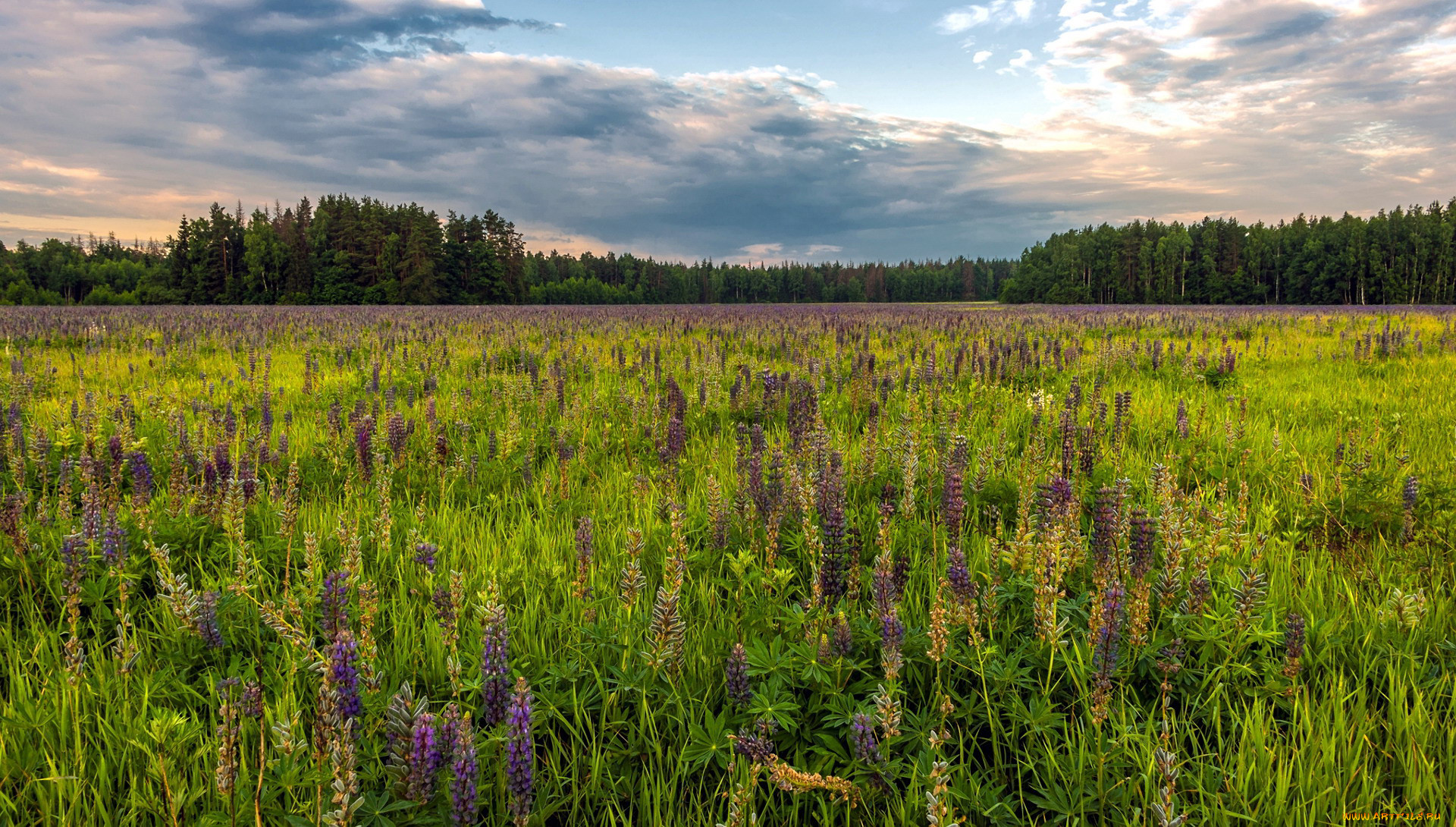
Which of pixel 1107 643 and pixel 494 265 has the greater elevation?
pixel 494 265

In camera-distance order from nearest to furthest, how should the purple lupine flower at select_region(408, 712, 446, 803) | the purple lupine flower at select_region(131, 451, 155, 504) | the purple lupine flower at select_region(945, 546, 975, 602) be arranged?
the purple lupine flower at select_region(408, 712, 446, 803), the purple lupine flower at select_region(945, 546, 975, 602), the purple lupine flower at select_region(131, 451, 155, 504)

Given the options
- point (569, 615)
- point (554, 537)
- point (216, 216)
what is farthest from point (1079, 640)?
point (216, 216)

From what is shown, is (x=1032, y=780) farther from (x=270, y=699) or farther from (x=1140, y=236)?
(x=1140, y=236)

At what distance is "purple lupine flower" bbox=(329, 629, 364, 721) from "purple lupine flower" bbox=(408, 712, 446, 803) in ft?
0.99

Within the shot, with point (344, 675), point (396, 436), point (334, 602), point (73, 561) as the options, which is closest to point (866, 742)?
point (344, 675)

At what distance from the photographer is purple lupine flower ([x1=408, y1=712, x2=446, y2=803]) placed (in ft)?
5.48

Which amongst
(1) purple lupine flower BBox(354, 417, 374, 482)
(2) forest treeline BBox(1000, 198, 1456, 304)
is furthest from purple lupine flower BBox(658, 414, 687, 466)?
(2) forest treeline BBox(1000, 198, 1456, 304)

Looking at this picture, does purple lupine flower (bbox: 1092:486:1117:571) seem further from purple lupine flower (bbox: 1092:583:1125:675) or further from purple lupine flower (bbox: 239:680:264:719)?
purple lupine flower (bbox: 239:680:264:719)

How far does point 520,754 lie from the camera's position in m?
1.60

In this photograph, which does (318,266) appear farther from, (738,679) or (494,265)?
(738,679)

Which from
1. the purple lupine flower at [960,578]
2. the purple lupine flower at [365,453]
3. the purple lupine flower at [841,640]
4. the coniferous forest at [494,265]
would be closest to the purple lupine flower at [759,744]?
the purple lupine flower at [841,640]

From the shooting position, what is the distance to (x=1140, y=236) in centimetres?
10400

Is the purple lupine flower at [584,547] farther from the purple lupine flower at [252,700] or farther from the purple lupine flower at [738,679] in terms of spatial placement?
the purple lupine flower at [252,700]

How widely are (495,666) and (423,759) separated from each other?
0.93ft
